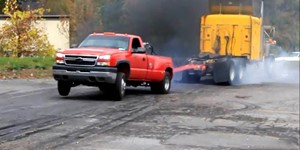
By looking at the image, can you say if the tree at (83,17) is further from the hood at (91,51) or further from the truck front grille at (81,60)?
the truck front grille at (81,60)

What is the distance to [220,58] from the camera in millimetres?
20828

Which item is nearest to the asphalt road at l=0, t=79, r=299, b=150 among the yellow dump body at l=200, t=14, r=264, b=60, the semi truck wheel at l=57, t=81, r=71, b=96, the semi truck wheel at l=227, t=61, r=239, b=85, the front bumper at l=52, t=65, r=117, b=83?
the semi truck wheel at l=57, t=81, r=71, b=96

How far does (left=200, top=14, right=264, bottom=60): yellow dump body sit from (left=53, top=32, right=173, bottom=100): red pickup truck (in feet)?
22.5

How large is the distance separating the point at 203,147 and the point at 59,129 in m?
2.38

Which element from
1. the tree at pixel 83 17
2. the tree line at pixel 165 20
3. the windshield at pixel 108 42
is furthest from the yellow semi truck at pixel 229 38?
the tree at pixel 83 17

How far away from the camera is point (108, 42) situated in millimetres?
A: 14453

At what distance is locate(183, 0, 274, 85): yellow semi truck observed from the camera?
20.8m

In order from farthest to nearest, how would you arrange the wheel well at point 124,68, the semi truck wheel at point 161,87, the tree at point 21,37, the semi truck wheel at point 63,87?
1. the tree at point 21,37
2. the semi truck wheel at point 161,87
3. the semi truck wheel at point 63,87
4. the wheel well at point 124,68

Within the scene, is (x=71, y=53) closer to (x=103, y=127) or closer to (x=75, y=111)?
(x=75, y=111)

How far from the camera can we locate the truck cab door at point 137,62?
14232 mm

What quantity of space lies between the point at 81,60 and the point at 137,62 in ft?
5.85

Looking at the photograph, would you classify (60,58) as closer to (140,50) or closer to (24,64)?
(140,50)

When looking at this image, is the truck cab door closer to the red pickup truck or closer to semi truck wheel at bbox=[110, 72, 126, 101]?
the red pickup truck

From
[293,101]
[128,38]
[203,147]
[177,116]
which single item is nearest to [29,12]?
[128,38]
